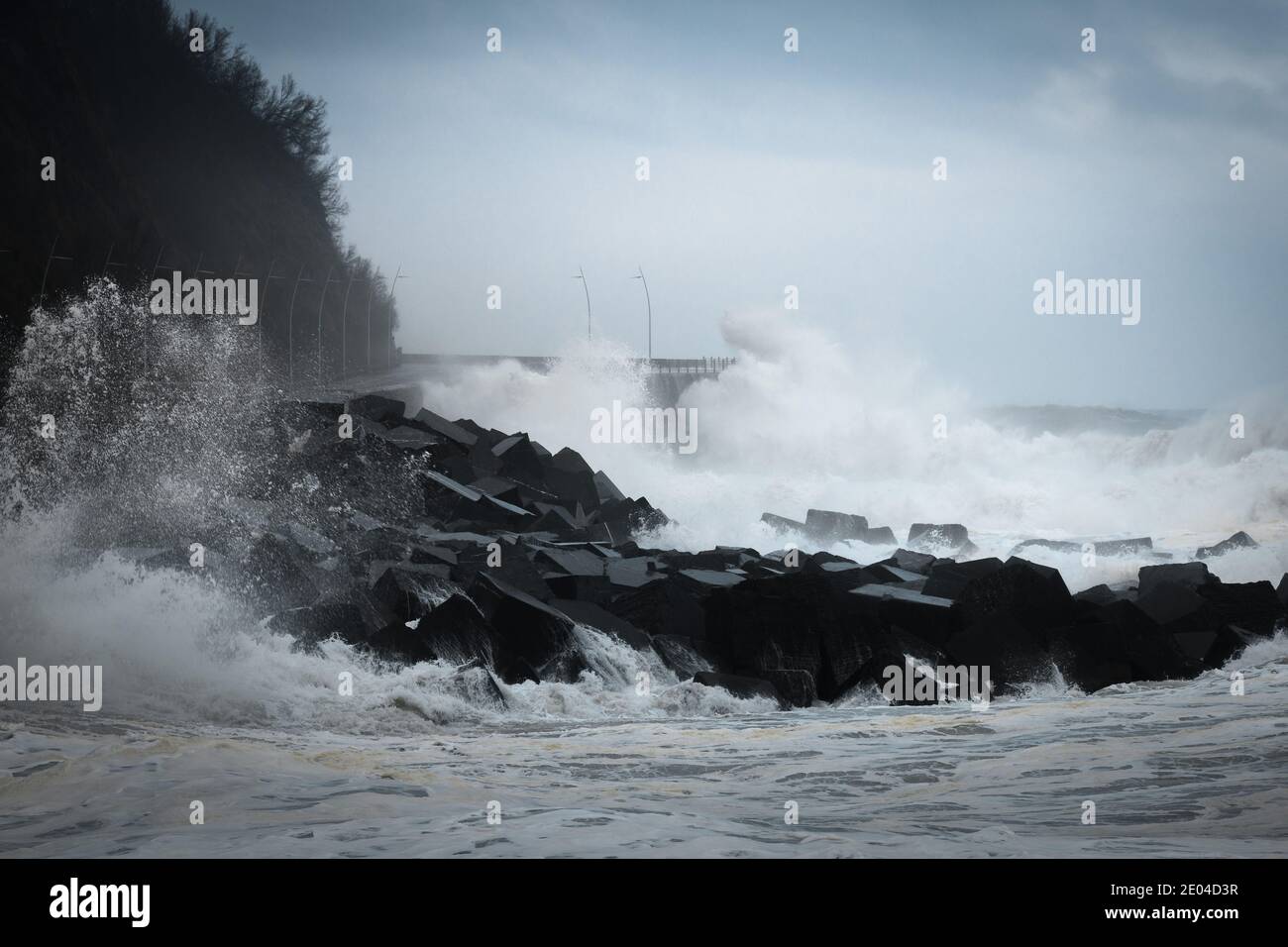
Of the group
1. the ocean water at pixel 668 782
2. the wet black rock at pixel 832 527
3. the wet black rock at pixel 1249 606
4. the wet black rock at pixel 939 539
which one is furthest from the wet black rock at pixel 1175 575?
the wet black rock at pixel 832 527

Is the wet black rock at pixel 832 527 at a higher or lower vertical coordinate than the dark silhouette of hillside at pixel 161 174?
lower

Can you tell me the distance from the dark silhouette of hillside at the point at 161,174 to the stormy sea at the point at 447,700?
11987mm

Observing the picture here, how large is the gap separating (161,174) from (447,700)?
41.8m

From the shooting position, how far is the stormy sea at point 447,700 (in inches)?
258

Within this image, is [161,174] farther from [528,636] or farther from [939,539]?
[528,636]

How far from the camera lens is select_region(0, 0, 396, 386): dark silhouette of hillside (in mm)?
32906

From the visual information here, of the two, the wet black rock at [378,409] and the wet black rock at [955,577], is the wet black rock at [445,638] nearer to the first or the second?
the wet black rock at [955,577]

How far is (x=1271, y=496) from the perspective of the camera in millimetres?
28969

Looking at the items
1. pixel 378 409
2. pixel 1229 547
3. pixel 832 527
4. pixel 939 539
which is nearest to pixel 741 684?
pixel 832 527

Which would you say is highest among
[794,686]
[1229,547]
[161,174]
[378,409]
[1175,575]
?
[161,174]

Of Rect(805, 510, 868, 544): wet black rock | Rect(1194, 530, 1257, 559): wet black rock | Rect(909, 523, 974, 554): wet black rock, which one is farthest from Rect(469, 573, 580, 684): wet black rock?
Rect(1194, 530, 1257, 559): wet black rock

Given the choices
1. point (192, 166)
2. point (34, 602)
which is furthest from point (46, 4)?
point (34, 602)

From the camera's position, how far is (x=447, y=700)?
32.3ft

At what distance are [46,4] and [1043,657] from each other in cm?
3672
